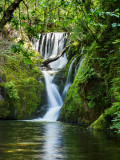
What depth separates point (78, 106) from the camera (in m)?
12.3

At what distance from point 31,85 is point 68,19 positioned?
521 inches

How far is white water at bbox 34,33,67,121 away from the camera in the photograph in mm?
15508

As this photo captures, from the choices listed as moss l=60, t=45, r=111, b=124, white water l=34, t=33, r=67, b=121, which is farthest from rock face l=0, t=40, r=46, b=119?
moss l=60, t=45, r=111, b=124

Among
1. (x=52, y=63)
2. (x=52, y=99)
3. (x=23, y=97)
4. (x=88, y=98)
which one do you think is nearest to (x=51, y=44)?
(x=52, y=63)

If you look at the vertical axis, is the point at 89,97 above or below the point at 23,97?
above

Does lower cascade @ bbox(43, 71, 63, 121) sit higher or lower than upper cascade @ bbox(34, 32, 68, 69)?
lower

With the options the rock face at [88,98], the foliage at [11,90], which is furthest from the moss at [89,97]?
the foliage at [11,90]

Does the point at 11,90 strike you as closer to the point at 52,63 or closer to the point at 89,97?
the point at 89,97

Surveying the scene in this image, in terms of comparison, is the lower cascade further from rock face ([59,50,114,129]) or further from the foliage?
the foliage

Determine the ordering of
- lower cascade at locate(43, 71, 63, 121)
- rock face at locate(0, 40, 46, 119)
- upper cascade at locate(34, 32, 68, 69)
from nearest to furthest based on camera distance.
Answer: rock face at locate(0, 40, 46, 119) → lower cascade at locate(43, 71, 63, 121) → upper cascade at locate(34, 32, 68, 69)

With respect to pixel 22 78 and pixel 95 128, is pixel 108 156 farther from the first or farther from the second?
pixel 22 78

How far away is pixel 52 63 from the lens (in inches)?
977

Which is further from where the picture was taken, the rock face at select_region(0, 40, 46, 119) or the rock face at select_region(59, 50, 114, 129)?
the rock face at select_region(0, 40, 46, 119)

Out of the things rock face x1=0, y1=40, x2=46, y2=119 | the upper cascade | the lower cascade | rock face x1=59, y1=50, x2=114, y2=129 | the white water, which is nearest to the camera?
rock face x1=59, y1=50, x2=114, y2=129
